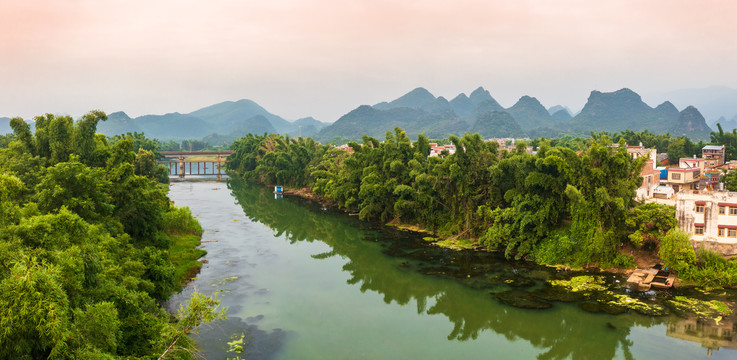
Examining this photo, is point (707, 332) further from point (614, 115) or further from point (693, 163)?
point (614, 115)

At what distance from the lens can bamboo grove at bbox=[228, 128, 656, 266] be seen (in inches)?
872

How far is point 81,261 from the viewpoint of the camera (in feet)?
34.5

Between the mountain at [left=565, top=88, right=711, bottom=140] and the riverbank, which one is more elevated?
the mountain at [left=565, top=88, right=711, bottom=140]

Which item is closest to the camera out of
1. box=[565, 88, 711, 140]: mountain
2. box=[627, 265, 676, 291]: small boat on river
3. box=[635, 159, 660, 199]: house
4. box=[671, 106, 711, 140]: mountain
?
box=[627, 265, 676, 291]: small boat on river

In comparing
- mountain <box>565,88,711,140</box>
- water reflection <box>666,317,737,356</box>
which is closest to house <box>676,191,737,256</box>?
water reflection <box>666,317,737,356</box>

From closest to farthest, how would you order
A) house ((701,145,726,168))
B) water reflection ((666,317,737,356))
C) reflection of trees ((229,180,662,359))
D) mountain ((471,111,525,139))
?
water reflection ((666,317,737,356)) → reflection of trees ((229,180,662,359)) → house ((701,145,726,168)) → mountain ((471,111,525,139))

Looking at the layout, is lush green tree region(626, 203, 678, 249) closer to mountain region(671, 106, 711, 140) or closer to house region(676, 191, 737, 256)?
house region(676, 191, 737, 256)

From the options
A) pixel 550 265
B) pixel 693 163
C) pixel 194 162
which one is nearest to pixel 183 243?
pixel 550 265

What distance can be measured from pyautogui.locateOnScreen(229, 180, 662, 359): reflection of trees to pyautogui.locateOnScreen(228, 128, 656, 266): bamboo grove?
229 cm

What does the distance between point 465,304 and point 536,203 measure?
7.30 metres

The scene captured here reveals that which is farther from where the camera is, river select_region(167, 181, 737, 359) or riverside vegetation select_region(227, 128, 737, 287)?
riverside vegetation select_region(227, 128, 737, 287)

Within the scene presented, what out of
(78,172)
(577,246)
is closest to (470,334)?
(577,246)

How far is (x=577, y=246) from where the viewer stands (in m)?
22.8

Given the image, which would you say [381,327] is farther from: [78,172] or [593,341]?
[78,172]
